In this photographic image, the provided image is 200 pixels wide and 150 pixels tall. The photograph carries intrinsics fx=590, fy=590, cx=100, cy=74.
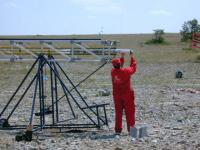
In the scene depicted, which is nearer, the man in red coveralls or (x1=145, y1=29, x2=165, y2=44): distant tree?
the man in red coveralls

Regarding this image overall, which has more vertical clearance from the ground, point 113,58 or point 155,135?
point 113,58

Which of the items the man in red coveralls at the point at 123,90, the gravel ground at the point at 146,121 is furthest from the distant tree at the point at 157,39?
the man in red coveralls at the point at 123,90

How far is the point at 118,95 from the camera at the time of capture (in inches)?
510

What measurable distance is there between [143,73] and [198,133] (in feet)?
71.2

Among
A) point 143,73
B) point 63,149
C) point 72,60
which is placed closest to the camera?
point 63,149

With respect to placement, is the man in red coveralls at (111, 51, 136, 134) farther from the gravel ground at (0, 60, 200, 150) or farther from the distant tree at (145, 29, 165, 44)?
the distant tree at (145, 29, 165, 44)

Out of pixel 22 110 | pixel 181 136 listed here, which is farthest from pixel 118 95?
pixel 22 110

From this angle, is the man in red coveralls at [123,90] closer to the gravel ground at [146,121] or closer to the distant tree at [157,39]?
the gravel ground at [146,121]

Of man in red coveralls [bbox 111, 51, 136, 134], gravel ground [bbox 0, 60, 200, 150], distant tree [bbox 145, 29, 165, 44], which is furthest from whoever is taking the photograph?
distant tree [bbox 145, 29, 165, 44]

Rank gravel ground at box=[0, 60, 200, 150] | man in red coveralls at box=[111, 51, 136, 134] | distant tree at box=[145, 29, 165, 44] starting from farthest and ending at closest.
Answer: distant tree at box=[145, 29, 165, 44]
man in red coveralls at box=[111, 51, 136, 134]
gravel ground at box=[0, 60, 200, 150]

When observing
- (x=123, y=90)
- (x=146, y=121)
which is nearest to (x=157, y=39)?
(x=146, y=121)

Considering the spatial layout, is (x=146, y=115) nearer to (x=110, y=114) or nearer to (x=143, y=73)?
(x=110, y=114)

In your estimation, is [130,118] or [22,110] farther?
[22,110]

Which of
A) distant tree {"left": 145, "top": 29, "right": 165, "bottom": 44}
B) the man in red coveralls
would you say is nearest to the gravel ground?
the man in red coveralls
